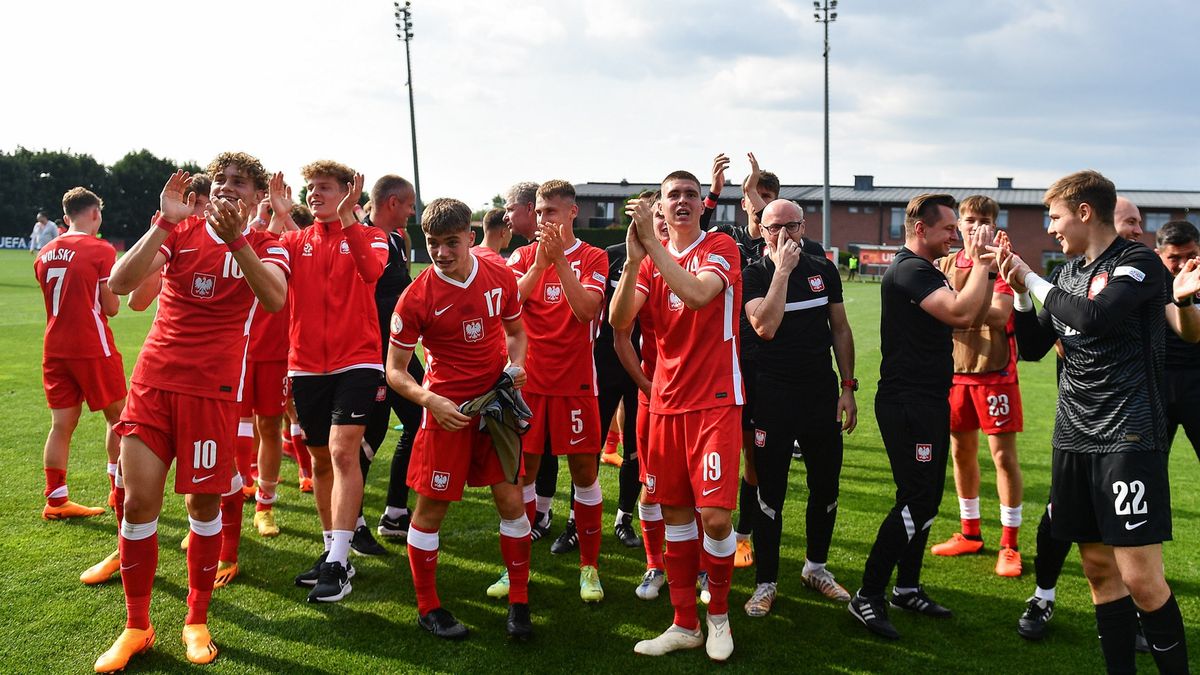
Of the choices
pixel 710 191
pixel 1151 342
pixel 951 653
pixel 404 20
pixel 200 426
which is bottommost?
pixel 951 653

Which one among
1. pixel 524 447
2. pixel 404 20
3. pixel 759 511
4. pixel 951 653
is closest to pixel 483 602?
pixel 524 447

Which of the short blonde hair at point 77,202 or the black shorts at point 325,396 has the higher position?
the short blonde hair at point 77,202

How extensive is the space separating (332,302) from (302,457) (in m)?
2.58

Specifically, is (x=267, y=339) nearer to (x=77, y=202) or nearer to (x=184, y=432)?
(x=184, y=432)

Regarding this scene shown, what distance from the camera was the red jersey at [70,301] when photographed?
19.9ft

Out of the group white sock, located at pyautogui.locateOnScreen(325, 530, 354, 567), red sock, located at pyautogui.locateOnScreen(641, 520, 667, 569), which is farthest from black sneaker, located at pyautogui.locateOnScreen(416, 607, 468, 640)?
red sock, located at pyautogui.locateOnScreen(641, 520, 667, 569)

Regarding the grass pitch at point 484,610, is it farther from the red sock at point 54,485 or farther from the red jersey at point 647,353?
the red jersey at point 647,353

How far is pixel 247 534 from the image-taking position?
19.0ft

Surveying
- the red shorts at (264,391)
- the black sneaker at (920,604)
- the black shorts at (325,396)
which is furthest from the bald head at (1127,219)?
the red shorts at (264,391)

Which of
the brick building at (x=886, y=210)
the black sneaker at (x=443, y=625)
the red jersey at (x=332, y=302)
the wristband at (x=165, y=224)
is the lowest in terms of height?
the black sneaker at (x=443, y=625)

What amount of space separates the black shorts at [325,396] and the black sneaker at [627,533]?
1.94 m

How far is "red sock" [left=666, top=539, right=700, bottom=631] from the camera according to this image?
4176 millimetres

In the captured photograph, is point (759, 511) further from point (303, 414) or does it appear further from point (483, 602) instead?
point (303, 414)

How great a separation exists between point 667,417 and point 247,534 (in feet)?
11.2
